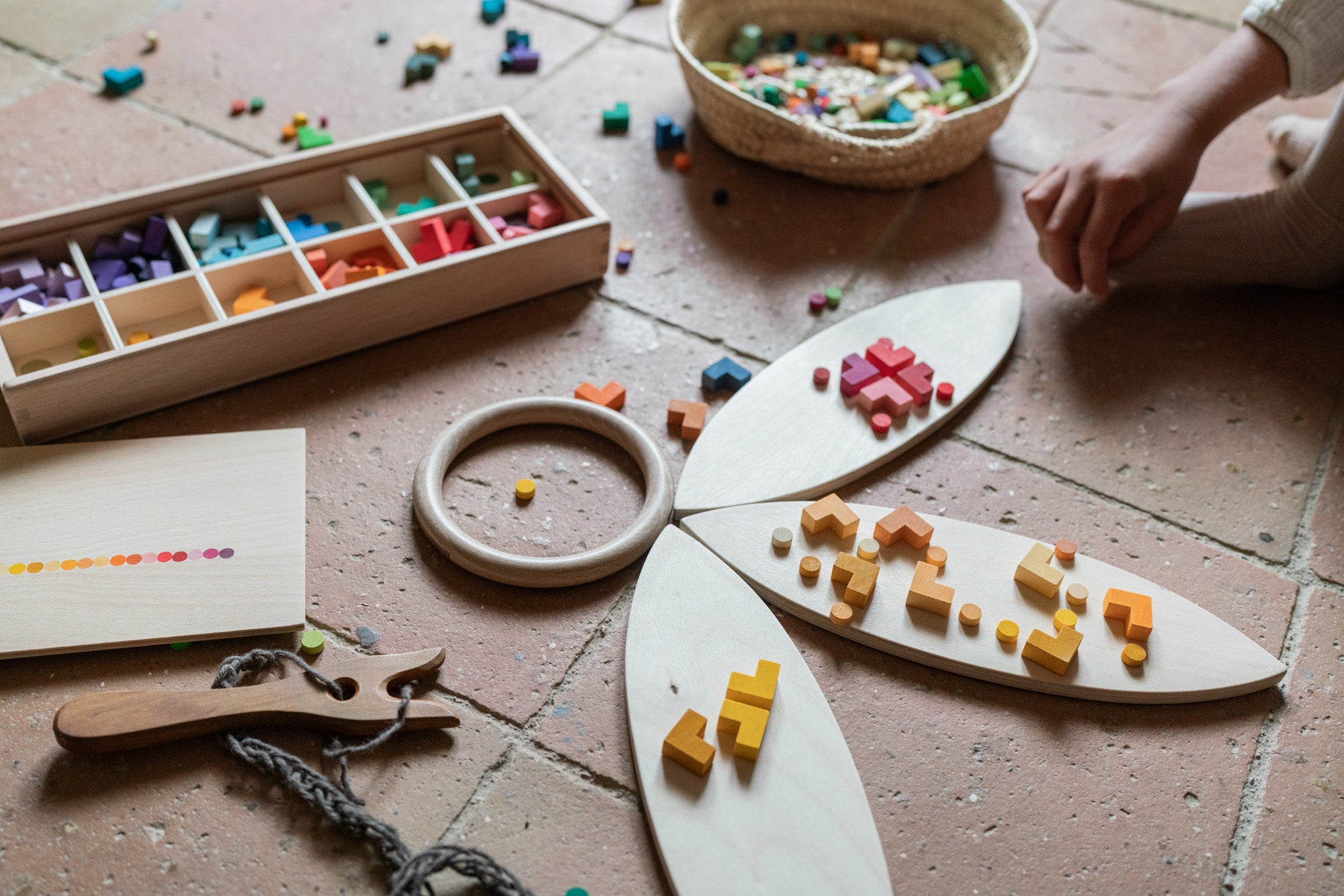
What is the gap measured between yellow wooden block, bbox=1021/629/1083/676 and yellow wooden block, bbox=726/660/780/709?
0.99 feet

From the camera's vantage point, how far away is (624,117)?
2.04 meters

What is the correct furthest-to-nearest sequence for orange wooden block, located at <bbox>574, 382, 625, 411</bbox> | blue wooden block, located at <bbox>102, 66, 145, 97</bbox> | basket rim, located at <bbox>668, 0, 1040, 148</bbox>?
blue wooden block, located at <bbox>102, 66, 145, 97</bbox>, basket rim, located at <bbox>668, 0, 1040, 148</bbox>, orange wooden block, located at <bbox>574, 382, 625, 411</bbox>

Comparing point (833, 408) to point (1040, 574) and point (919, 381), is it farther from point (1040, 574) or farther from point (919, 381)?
point (1040, 574)

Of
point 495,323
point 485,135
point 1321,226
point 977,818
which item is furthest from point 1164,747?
point 485,135

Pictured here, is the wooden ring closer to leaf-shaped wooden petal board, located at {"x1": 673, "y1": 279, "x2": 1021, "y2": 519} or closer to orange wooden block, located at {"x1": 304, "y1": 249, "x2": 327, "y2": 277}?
leaf-shaped wooden petal board, located at {"x1": 673, "y1": 279, "x2": 1021, "y2": 519}

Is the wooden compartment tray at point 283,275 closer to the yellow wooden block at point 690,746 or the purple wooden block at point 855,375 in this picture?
the purple wooden block at point 855,375

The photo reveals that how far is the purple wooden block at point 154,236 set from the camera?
161cm

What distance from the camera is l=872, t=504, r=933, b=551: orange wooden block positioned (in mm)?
1353

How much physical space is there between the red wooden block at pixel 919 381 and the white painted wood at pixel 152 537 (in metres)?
0.84

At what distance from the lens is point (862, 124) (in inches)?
76.7

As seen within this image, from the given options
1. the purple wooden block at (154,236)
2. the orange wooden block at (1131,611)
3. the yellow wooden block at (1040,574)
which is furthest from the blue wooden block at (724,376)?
the purple wooden block at (154,236)

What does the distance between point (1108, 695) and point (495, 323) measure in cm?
100

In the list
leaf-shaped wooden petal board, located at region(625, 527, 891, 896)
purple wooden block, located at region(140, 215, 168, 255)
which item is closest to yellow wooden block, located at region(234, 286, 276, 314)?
purple wooden block, located at region(140, 215, 168, 255)

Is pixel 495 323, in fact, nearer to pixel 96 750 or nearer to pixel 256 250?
pixel 256 250
